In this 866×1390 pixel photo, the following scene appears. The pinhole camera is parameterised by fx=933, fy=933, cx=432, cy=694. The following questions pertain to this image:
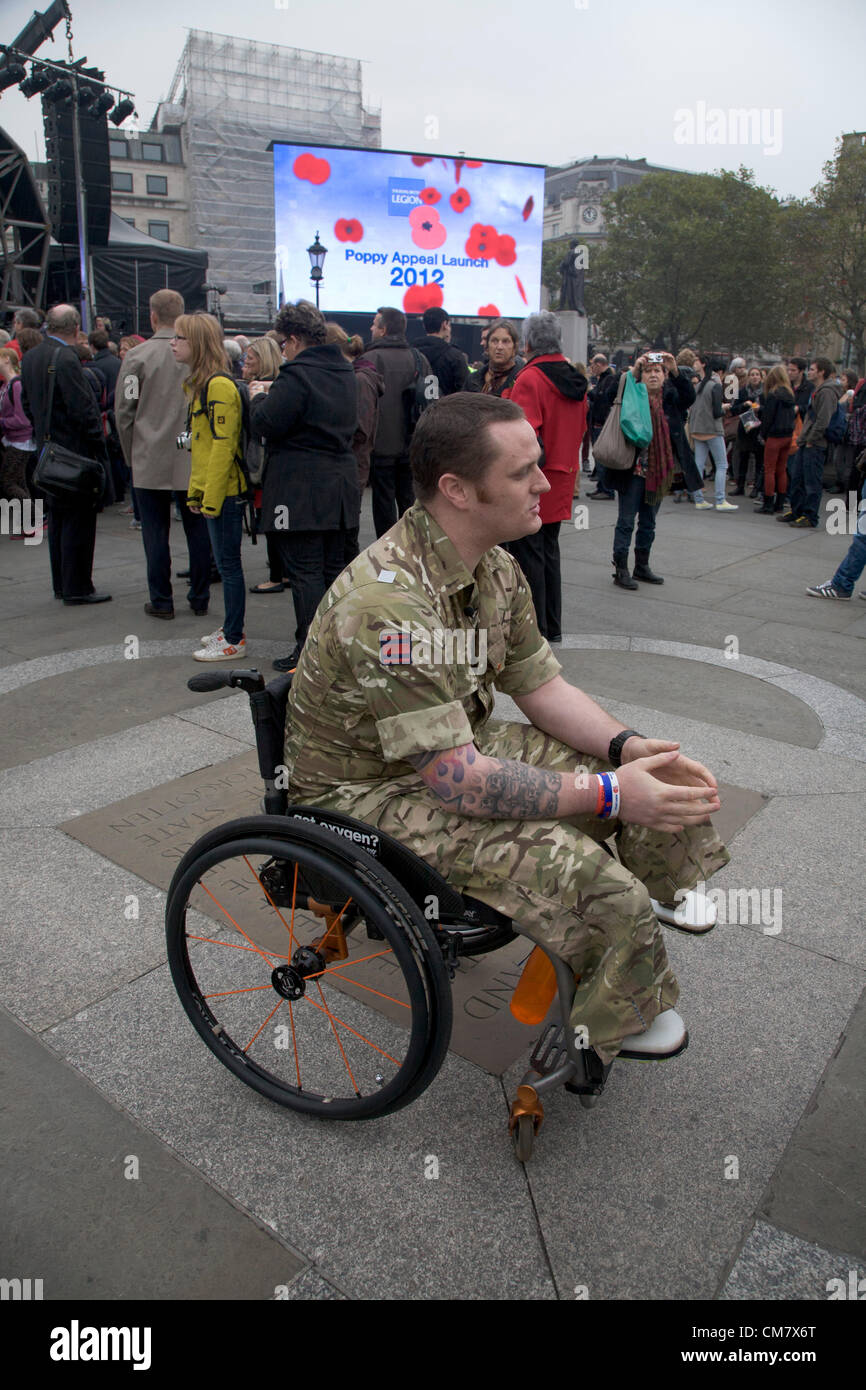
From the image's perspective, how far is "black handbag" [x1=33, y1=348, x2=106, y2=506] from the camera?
6.09m

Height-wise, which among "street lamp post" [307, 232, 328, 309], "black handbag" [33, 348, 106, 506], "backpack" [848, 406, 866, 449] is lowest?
"black handbag" [33, 348, 106, 506]

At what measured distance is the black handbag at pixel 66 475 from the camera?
20.0 ft

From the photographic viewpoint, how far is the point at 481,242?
26094 mm

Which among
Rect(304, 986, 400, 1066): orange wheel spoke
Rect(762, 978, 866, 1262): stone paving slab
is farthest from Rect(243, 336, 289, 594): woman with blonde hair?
Rect(762, 978, 866, 1262): stone paving slab

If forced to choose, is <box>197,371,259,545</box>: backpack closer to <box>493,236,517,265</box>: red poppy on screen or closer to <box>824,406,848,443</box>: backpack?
<box>824,406,848,443</box>: backpack

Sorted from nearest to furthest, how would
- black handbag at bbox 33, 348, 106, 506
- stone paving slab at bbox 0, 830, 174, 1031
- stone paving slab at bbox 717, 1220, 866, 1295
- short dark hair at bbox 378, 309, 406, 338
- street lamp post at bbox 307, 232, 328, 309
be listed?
stone paving slab at bbox 717, 1220, 866, 1295, stone paving slab at bbox 0, 830, 174, 1031, black handbag at bbox 33, 348, 106, 506, short dark hair at bbox 378, 309, 406, 338, street lamp post at bbox 307, 232, 328, 309

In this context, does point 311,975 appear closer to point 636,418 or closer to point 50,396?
point 50,396

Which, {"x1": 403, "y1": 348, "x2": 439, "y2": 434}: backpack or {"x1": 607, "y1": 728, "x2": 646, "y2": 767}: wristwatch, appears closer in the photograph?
{"x1": 607, "y1": 728, "x2": 646, "y2": 767}: wristwatch

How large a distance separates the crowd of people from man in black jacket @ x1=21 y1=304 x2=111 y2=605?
11 mm

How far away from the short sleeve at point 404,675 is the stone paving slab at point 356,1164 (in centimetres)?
90

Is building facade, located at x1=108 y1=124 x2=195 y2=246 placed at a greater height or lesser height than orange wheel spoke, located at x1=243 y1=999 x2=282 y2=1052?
greater

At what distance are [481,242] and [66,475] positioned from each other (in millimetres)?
23244

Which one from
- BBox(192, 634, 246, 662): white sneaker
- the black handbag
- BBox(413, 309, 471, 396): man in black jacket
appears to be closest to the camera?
BBox(192, 634, 246, 662): white sneaker

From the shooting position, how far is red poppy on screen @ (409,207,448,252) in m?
25.2
